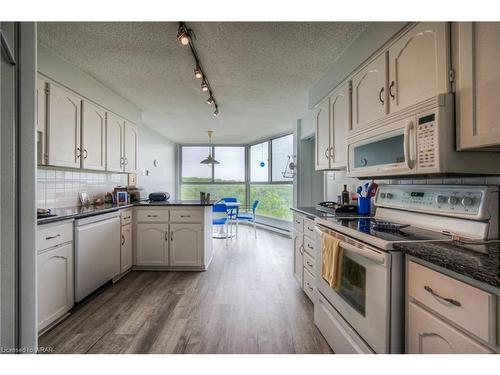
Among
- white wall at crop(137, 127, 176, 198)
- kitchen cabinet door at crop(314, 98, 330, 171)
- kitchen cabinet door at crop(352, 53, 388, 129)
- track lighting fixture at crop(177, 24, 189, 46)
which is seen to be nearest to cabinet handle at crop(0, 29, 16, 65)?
track lighting fixture at crop(177, 24, 189, 46)

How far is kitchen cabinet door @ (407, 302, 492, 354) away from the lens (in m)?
0.81

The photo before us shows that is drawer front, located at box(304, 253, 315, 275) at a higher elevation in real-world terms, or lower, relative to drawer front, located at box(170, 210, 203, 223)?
lower

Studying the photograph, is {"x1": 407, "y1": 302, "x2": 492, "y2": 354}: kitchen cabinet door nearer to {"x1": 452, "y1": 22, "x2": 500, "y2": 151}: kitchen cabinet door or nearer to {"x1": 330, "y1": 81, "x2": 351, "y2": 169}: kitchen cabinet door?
{"x1": 452, "y1": 22, "x2": 500, "y2": 151}: kitchen cabinet door

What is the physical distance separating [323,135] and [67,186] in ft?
9.93

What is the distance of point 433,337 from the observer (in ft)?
3.09

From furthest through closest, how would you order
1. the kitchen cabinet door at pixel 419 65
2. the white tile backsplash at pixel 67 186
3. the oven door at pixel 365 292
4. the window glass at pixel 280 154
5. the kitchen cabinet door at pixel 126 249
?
the window glass at pixel 280 154 → the kitchen cabinet door at pixel 126 249 → the white tile backsplash at pixel 67 186 → the kitchen cabinet door at pixel 419 65 → the oven door at pixel 365 292

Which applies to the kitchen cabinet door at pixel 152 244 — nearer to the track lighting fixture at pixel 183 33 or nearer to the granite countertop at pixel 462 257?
the track lighting fixture at pixel 183 33

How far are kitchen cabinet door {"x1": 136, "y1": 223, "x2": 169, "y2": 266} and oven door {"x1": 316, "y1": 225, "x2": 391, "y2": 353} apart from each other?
2.30 m

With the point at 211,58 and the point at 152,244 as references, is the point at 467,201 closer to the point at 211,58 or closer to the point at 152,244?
the point at 211,58

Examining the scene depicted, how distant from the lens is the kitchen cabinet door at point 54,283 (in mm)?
1815

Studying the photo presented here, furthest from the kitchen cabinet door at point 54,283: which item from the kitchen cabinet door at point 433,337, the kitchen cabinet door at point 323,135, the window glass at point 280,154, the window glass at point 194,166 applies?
the window glass at point 194,166

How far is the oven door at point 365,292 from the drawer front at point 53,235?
6.99 feet

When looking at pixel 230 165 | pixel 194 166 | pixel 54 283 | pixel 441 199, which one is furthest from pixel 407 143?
pixel 194 166
